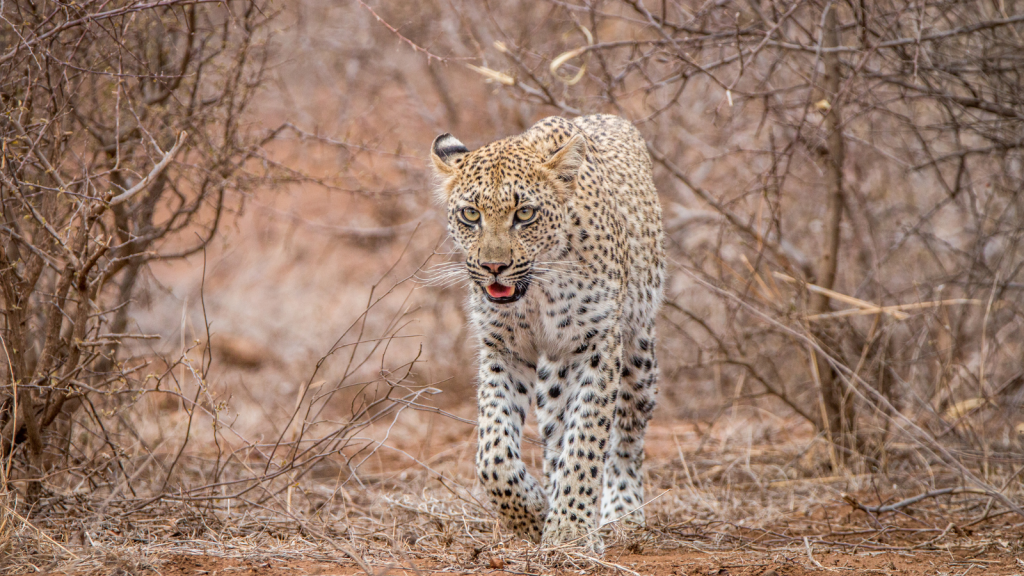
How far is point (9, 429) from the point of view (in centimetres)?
488

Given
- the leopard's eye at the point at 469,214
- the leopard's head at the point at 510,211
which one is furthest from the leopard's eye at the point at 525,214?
the leopard's eye at the point at 469,214

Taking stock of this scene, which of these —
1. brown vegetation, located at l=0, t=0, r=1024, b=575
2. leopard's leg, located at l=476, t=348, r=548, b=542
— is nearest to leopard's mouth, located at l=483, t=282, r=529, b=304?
brown vegetation, located at l=0, t=0, r=1024, b=575

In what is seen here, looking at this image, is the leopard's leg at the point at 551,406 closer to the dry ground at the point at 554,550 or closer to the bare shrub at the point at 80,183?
the dry ground at the point at 554,550

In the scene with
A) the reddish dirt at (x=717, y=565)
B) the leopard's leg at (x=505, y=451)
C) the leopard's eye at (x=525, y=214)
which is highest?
the leopard's eye at (x=525, y=214)

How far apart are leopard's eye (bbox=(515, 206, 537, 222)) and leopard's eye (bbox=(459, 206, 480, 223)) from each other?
22 centimetres

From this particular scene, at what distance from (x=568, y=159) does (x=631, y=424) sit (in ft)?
6.64

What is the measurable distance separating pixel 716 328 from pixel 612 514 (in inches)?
236

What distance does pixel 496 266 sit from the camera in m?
4.98

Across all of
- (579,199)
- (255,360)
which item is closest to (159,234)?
(579,199)

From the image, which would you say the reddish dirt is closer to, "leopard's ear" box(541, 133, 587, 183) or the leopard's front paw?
the leopard's front paw

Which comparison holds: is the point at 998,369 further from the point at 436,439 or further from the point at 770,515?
the point at 436,439

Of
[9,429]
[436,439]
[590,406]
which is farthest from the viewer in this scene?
[436,439]

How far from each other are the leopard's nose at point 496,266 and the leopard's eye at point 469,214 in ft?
1.33

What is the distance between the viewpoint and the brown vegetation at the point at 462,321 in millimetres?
4852
